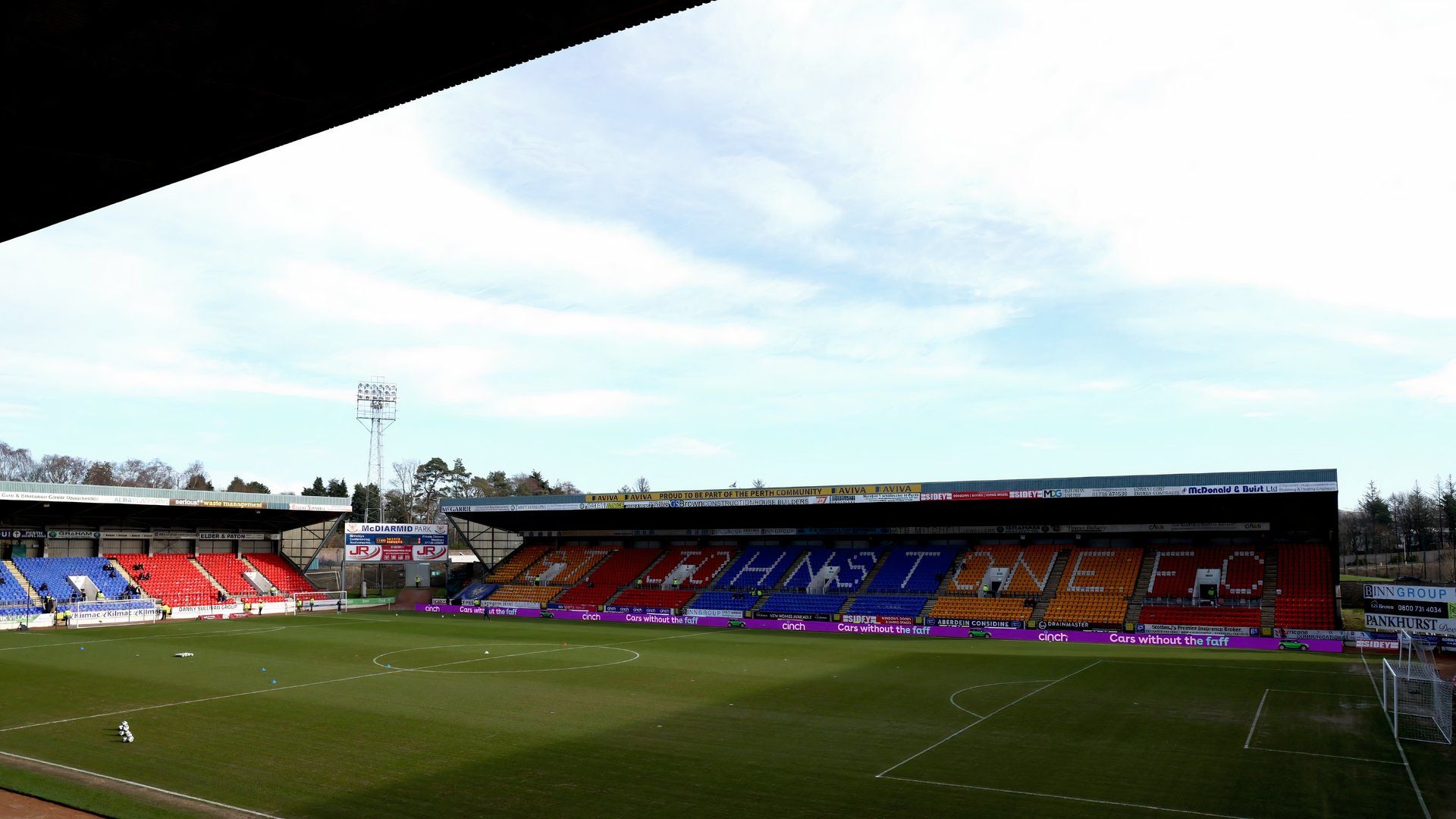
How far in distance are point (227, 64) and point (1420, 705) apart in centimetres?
3057

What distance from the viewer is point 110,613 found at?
2223 inches

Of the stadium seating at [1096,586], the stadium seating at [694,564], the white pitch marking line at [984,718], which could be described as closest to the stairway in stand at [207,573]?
the stadium seating at [694,564]

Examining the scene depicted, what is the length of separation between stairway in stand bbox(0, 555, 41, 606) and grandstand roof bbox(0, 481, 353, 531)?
352cm

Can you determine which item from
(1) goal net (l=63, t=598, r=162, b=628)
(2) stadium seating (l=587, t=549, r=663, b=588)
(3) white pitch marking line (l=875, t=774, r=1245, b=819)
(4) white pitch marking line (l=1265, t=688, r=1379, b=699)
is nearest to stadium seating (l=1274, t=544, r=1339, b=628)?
(4) white pitch marking line (l=1265, t=688, r=1379, b=699)

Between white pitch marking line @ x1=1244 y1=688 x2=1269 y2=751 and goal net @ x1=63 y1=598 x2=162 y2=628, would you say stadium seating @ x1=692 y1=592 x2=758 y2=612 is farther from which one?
goal net @ x1=63 y1=598 x2=162 y2=628

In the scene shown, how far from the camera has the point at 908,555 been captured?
61.7 meters

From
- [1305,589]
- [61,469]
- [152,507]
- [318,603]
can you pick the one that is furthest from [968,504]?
[61,469]

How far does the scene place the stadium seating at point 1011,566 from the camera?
181 feet

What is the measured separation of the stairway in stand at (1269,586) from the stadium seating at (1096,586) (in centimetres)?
640

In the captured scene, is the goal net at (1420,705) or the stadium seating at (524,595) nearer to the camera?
the goal net at (1420,705)

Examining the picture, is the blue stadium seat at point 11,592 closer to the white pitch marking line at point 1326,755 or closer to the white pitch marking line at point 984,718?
the white pitch marking line at point 984,718

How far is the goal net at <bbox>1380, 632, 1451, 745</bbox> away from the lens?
2286 centimetres

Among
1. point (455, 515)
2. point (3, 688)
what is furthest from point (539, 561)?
point (3, 688)

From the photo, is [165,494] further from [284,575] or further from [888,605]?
[888,605]
